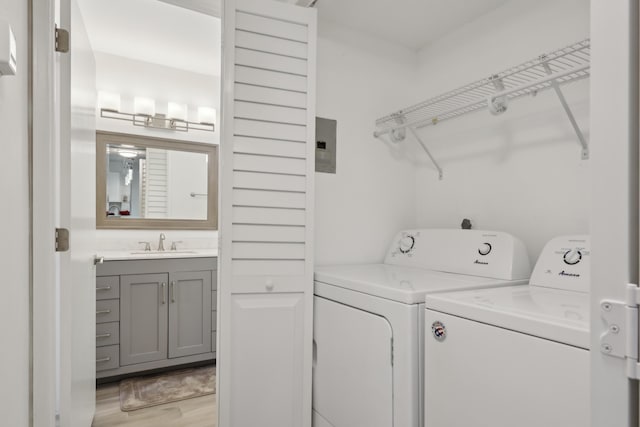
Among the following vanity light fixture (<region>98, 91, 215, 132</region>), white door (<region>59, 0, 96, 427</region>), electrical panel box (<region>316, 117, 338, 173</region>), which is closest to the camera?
white door (<region>59, 0, 96, 427</region>)

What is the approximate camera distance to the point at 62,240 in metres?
1.41

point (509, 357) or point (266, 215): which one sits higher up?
point (266, 215)

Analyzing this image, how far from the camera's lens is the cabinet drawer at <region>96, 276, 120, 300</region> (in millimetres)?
2621

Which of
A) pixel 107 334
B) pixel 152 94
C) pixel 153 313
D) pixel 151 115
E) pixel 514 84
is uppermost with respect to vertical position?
pixel 152 94

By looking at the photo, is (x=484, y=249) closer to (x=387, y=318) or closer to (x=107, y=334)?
(x=387, y=318)

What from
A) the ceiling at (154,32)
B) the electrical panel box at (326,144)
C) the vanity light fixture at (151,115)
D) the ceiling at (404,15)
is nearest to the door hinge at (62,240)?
the electrical panel box at (326,144)

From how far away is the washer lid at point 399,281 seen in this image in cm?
128

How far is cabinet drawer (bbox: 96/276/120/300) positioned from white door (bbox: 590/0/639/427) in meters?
2.84

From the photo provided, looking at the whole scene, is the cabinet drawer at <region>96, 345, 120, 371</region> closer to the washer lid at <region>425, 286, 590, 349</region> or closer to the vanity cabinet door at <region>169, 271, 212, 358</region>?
the vanity cabinet door at <region>169, 271, 212, 358</region>

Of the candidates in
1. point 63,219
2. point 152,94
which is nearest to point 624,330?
point 63,219

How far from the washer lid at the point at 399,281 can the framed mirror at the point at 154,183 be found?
6.67 feet

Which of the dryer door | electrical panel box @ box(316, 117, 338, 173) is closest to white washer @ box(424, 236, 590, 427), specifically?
the dryer door

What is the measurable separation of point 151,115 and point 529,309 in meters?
3.33

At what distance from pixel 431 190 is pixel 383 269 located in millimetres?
662
